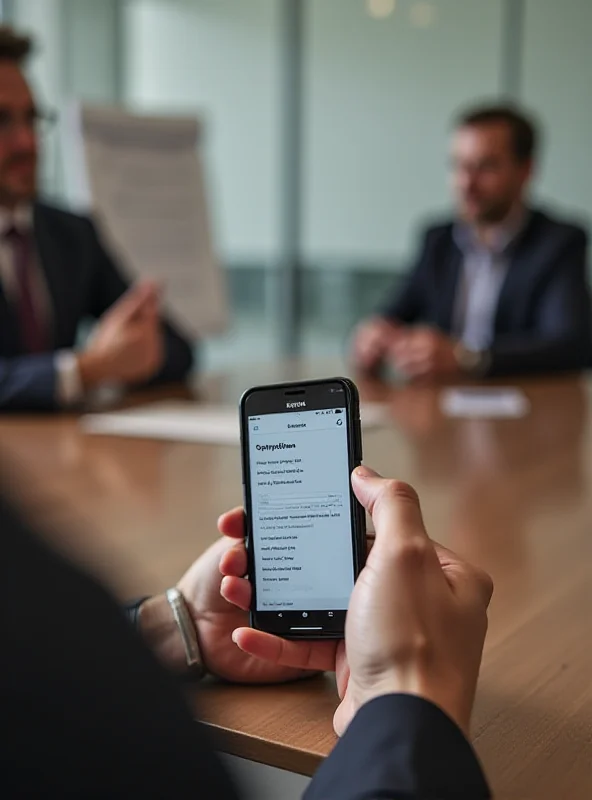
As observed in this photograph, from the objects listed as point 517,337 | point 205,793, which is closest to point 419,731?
point 205,793

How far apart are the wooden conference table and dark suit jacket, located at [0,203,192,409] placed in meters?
0.16

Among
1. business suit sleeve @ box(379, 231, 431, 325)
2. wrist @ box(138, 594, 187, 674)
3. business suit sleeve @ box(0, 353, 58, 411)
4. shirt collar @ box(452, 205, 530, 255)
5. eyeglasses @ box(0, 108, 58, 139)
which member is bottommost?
business suit sleeve @ box(379, 231, 431, 325)

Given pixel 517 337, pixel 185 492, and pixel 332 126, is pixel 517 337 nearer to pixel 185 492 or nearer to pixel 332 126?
pixel 185 492

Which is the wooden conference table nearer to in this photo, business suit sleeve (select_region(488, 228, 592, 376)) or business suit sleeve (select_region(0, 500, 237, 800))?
business suit sleeve (select_region(0, 500, 237, 800))

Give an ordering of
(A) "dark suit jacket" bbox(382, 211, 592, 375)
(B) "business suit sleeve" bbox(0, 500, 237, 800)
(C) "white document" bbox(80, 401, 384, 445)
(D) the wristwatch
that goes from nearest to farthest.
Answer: (B) "business suit sleeve" bbox(0, 500, 237, 800) → (C) "white document" bbox(80, 401, 384, 445) → (D) the wristwatch → (A) "dark suit jacket" bbox(382, 211, 592, 375)

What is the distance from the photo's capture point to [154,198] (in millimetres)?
4117

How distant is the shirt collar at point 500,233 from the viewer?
11.8 ft

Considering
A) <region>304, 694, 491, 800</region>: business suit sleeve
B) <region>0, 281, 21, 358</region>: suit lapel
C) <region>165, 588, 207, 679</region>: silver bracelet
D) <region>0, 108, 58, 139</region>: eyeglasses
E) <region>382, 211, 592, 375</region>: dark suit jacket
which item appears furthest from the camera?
<region>382, 211, 592, 375</region>: dark suit jacket

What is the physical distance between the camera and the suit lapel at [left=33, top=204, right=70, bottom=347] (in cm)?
285

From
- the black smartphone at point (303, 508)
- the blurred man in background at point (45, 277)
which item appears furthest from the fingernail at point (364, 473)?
the blurred man in background at point (45, 277)

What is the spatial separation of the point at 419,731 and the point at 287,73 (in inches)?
218

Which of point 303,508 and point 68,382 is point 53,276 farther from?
point 303,508

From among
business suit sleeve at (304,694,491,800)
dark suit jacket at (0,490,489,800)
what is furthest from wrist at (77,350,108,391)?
dark suit jacket at (0,490,489,800)

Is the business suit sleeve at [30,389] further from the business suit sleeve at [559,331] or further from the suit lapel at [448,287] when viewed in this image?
the suit lapel at [448,287]
